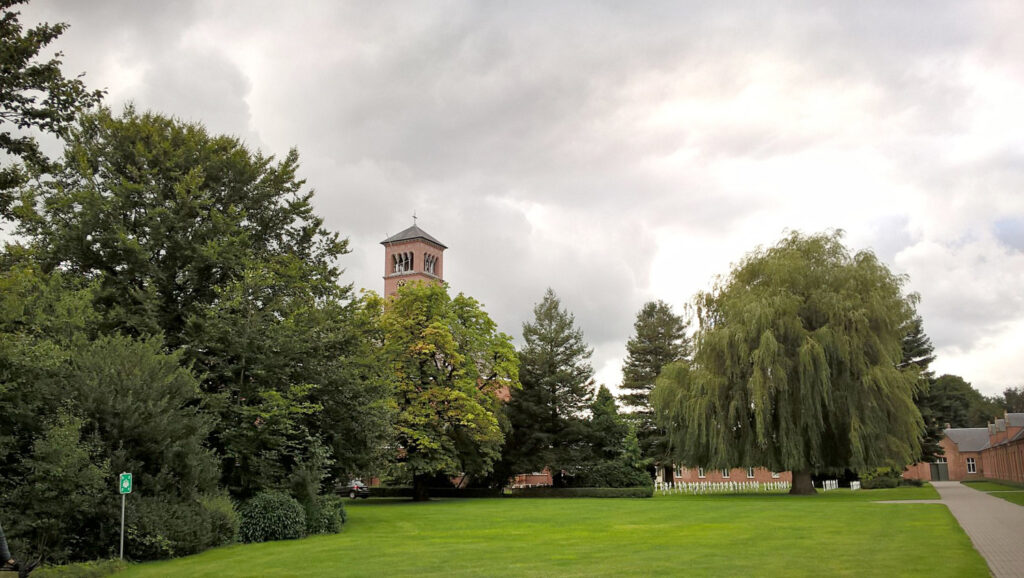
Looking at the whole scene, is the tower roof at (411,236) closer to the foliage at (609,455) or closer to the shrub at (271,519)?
the foliage at (609,455)

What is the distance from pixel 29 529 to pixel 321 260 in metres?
14.7

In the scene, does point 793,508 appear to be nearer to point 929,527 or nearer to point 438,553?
point 929,527

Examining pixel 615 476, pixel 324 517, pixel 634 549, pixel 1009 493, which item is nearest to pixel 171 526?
pixel 324 517

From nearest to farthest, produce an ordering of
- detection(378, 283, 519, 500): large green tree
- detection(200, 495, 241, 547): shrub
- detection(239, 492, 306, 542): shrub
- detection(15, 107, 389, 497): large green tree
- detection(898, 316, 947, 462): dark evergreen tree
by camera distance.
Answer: detection(200, 495, 241, 547): shrub → detection(239, 492, 306, 542): shrub → detection(15, 107, 389, 497): large green tree → detection(378, 283, 519, 500): large green tree → detection(898, 316, 947, 462): dark evergreen tree

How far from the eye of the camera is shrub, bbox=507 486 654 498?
44562mm

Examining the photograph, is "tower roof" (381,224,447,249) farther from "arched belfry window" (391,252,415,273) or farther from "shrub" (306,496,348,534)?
"shrub" (306,496,348,534)

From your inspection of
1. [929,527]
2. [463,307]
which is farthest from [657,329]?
[929,527]

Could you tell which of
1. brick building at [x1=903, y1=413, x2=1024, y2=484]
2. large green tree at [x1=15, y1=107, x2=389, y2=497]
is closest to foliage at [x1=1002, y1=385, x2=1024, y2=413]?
brick building at [x1=903, y1=413, x2=1024, y2=484]

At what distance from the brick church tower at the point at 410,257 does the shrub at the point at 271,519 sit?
60.7 meters

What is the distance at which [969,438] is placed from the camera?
8156cm

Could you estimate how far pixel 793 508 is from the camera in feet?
88.8

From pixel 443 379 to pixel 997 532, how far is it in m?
29.5

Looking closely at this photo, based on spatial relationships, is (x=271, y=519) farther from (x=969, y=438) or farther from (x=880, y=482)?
(x=969, y=438)

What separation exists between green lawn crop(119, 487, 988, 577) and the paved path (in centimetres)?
34
